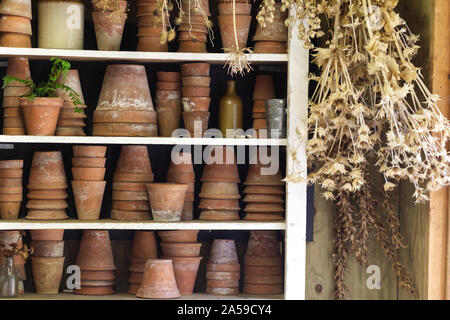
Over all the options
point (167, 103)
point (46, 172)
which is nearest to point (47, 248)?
point (46, 172)

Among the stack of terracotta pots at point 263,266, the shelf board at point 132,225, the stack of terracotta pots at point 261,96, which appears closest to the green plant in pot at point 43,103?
the shelf board at point 132,225

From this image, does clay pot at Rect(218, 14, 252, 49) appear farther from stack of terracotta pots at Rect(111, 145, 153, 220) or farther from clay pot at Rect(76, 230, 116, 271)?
clay pot at Rect(76, 230, 116, 271)

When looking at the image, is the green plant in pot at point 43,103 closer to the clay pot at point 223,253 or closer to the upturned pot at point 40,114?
the upturned pot at point 40,114

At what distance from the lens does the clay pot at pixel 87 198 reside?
269 centimetres

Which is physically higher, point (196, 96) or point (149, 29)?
point (149, 29)

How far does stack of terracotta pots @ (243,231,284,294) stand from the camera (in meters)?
2.79

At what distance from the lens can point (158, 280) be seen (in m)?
2.62

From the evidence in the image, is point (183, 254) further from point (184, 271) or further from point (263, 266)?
point (263, 266)

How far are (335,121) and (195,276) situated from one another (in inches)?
34.8

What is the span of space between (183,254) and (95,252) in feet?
1.18

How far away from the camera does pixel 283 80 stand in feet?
9.76

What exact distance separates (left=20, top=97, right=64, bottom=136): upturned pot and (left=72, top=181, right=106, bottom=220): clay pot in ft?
0.79

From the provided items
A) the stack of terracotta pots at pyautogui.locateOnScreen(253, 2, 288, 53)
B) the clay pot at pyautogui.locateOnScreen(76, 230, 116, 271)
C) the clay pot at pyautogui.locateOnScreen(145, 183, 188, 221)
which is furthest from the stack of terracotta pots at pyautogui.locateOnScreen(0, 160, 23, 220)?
the stack of terracotta pots at pyautogui.locateOnScreen(253, 2, 288, 53)

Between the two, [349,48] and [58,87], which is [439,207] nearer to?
[349,48]
